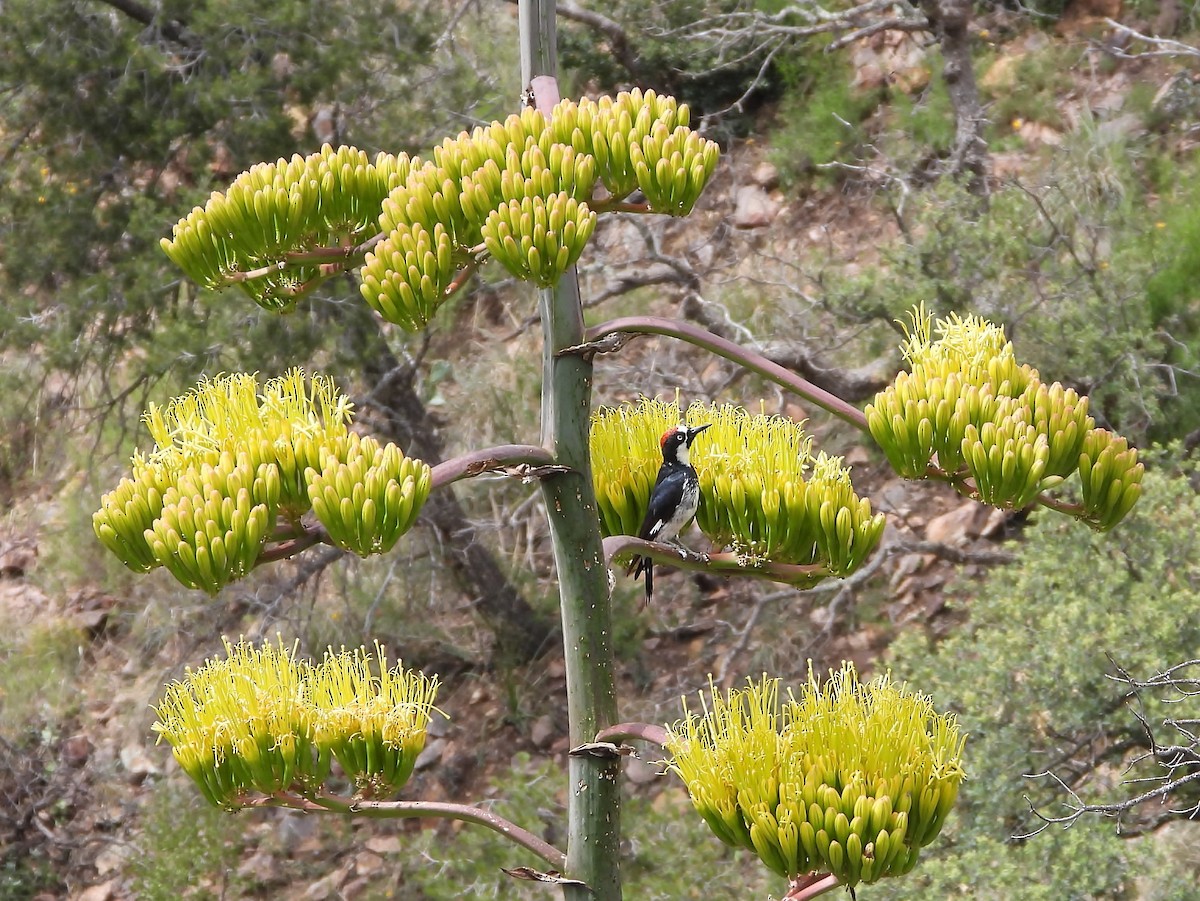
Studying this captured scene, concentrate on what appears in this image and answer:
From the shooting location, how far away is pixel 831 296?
9.08m

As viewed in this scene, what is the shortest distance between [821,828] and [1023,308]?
6487 millimetres

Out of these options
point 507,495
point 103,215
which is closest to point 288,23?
point 103,215

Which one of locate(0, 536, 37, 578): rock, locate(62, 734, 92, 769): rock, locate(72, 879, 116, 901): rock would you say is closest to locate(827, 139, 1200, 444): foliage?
locate(72, 879, 116, 901): rock

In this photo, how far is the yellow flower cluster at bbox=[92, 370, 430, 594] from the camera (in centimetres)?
280

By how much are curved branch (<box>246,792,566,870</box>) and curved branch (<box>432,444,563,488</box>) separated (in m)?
0.75

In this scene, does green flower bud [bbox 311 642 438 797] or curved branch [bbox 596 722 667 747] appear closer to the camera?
curved branch [bbox 596 722 667 747]

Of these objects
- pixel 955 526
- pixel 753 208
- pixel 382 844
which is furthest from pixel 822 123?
pixel 382 844

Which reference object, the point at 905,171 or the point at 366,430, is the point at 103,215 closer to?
the point at 366,430

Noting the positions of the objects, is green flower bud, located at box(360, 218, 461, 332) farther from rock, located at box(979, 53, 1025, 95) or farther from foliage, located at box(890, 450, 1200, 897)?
rock, located at box(979, 53, 1025, 95)

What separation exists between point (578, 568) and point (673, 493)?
1.55 ft

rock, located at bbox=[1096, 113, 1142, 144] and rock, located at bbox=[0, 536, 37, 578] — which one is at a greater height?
rock, located at bbox=[1096, 113, 1142, 144]

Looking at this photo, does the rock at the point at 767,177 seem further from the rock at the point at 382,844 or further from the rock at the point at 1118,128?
the rock at the point at 382,844

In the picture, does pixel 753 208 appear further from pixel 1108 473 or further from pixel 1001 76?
pixel 1108 473

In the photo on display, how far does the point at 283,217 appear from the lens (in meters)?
3.27
